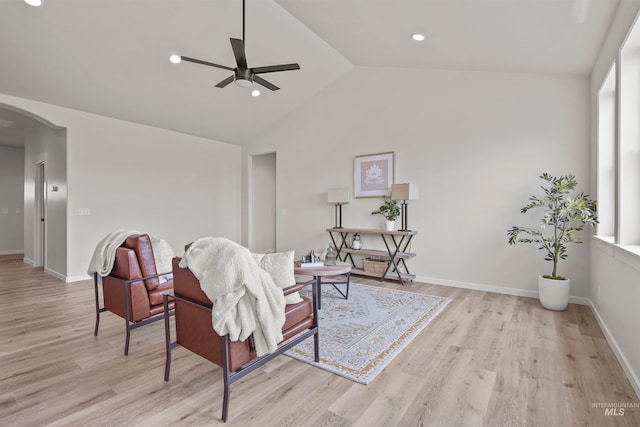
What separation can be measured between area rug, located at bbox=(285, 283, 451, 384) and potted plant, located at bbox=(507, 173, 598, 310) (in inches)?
45.6

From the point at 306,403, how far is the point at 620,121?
10.4ft

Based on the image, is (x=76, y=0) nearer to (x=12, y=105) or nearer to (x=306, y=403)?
(x=12, y=105)

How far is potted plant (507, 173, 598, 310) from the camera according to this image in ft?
11.3

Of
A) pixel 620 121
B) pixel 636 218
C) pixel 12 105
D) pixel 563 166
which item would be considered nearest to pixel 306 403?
pixel 636 218

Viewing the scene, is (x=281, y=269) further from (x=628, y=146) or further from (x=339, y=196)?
(x=339, y=196)

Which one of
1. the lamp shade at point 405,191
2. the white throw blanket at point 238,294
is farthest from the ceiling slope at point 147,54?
the white throw blanket at point 238,294

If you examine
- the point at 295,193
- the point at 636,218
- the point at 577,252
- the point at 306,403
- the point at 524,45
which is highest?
the point at 524,45

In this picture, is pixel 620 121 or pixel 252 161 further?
pixel 252 161

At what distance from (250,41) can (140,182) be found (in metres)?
3.38

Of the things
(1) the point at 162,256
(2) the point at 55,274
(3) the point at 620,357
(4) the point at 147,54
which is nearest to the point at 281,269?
(1) the point at 162,256

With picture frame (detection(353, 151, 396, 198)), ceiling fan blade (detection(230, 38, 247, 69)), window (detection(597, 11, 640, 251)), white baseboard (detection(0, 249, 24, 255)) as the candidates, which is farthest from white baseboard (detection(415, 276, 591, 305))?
white baseboard (detection(0, 249, 24, 255))

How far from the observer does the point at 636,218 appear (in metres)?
2.51

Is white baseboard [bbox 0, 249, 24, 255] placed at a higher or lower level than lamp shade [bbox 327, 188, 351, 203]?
lower

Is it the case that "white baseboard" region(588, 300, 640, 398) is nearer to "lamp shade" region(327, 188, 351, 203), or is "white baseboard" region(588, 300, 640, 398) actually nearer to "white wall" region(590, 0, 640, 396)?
"white wall" region(590, 0, 640, 396)
